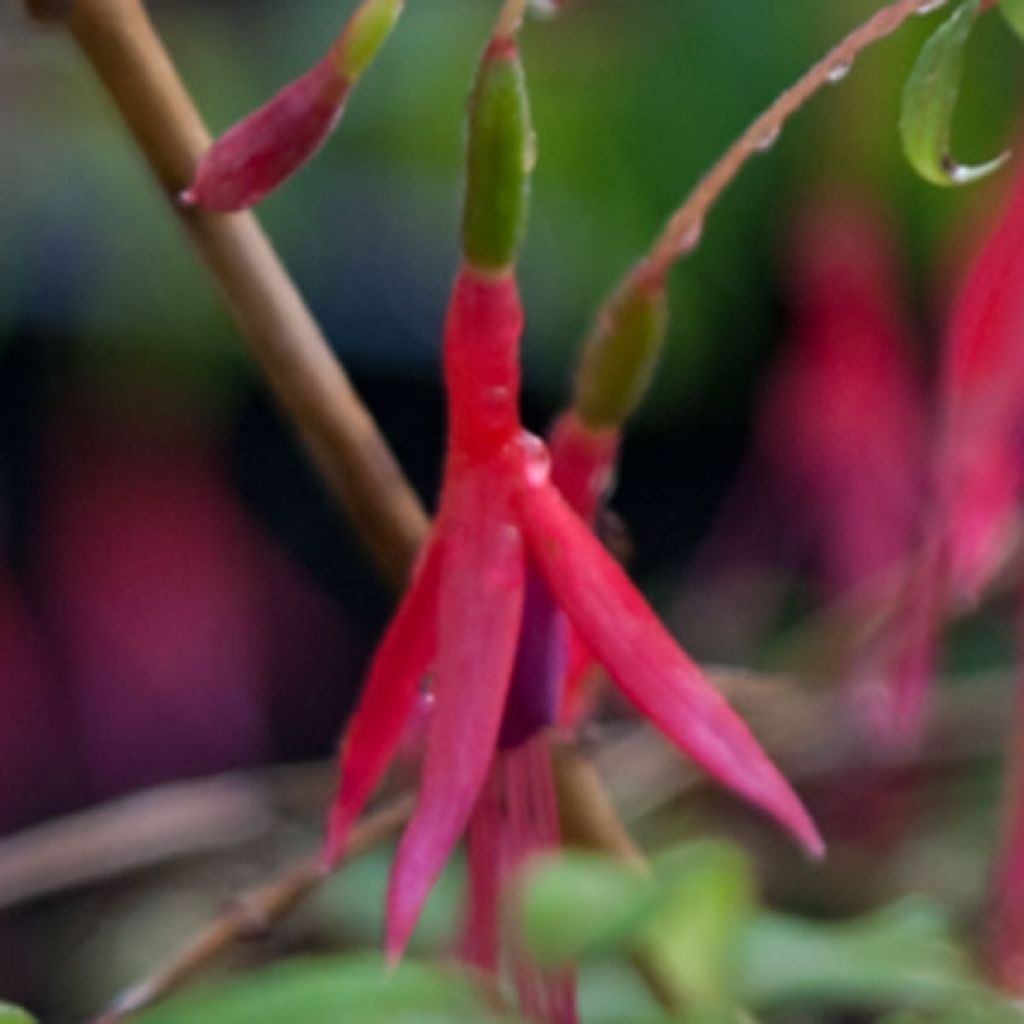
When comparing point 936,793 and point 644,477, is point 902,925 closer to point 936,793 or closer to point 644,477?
point 936,793

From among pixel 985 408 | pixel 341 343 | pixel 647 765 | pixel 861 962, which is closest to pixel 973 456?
pixel 985 408

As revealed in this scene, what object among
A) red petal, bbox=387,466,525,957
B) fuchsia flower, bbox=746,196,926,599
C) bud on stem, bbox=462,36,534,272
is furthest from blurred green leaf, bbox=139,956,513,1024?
fuchsia flower, bbox=746,196,926,599

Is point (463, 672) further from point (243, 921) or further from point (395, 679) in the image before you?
point (243, 921)

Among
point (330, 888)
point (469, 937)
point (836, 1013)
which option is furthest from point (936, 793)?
point (469, 937)

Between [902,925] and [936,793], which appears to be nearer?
[902,925]

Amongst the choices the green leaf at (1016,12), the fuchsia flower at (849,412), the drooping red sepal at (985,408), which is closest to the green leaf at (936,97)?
the green leaf at (1016,12)

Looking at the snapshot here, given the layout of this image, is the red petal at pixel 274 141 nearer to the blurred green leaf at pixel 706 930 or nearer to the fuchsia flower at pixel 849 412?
the blurred green leaf at pixel 706 930
